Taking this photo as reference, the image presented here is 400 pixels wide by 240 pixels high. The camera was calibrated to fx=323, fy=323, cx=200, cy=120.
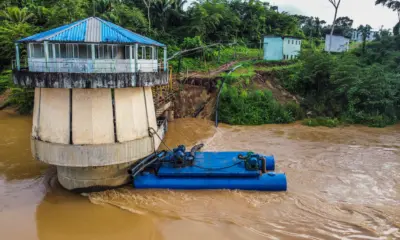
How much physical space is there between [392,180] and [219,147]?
9.05 m

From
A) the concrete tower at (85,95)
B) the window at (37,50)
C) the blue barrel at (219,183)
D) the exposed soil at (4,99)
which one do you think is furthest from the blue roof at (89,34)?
the exposed soil at (4,99)

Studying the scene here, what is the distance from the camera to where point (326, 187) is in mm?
13812

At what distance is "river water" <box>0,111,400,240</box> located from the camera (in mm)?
10781

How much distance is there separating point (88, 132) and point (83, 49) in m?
3.20

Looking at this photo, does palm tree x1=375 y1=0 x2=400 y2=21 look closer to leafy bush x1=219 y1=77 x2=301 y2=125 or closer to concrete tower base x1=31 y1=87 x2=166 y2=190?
leafy bush x1=219 y1=77 x2=301 y2=125

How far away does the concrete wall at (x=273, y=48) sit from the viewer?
34656 millimetres

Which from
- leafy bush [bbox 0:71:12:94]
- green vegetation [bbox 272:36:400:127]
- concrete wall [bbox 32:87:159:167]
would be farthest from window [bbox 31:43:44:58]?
leafy bush [bbox 0:71:12:94]

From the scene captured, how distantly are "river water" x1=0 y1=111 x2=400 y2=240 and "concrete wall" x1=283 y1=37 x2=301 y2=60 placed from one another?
19460 mm

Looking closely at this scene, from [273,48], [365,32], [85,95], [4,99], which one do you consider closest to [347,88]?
[273,48]

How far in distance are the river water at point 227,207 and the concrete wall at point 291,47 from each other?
63.8ft

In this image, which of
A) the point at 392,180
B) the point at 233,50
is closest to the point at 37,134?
the point at 392,180

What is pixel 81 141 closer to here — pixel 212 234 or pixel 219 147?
pixel 212 234

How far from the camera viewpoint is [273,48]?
3491 centimetres

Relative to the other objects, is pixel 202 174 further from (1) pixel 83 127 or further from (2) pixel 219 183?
(1) pixel 83 127
